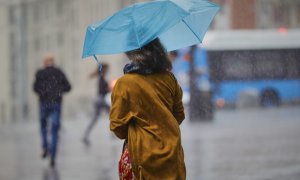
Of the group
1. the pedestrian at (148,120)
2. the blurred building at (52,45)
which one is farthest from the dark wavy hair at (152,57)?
the blurred building at (52,45)

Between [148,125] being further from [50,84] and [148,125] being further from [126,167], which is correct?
[50,84]

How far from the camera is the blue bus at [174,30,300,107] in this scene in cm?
3322

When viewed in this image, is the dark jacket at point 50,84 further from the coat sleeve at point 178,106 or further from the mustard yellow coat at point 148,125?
the mustard yellow coat at point 148,125

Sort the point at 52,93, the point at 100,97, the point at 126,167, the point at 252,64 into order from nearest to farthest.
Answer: the point at 126,167, the point at 52,93, the point at 100,97, the point at 252,64

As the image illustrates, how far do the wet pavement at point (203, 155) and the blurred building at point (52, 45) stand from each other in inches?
732

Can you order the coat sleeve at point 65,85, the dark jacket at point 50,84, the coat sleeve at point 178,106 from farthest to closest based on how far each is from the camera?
the dark jacket at point 50,84
the coat sleeve at point 65,85
the coat sleeve at point 178,106

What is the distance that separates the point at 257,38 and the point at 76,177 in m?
25.4

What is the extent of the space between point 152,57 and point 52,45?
53.0 m

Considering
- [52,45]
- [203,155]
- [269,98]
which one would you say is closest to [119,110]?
[203,155]

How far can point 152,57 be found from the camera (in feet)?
16.4

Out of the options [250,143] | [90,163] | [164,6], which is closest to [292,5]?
[250,143]

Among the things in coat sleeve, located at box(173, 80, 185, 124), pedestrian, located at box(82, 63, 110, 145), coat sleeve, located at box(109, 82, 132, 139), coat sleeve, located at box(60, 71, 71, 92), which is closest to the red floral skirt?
coat sleeve, located at box(109, 82, 132, 139)

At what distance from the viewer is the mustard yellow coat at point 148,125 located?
4.82m

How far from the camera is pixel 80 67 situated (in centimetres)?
4931
